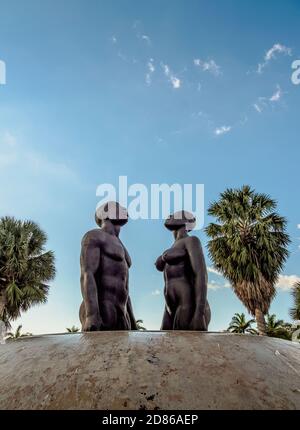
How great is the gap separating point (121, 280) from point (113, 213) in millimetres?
984

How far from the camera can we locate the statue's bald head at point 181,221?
526 centimetres

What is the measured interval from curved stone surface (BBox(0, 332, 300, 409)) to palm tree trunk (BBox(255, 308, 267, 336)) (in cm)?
1321

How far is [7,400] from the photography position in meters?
1.80

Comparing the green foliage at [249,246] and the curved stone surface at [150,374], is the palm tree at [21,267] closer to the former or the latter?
the green foliage at [249,246]

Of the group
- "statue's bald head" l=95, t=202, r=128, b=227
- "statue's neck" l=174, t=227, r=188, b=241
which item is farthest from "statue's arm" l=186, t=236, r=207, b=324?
"statue's bald head" l=95, t=202, r=128, b=227

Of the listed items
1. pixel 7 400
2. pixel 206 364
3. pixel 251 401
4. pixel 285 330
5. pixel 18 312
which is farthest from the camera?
pixel 285 330

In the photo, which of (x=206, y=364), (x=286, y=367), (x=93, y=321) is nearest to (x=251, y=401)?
(x=206, y=364)

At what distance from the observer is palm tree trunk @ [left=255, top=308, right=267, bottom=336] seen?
14500 millimetres

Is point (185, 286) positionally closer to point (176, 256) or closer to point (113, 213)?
point (176, 256)

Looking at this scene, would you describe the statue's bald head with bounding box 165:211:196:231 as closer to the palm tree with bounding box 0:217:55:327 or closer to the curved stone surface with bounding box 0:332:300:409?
the curved stone surface with bounding box 0:332:300:409
